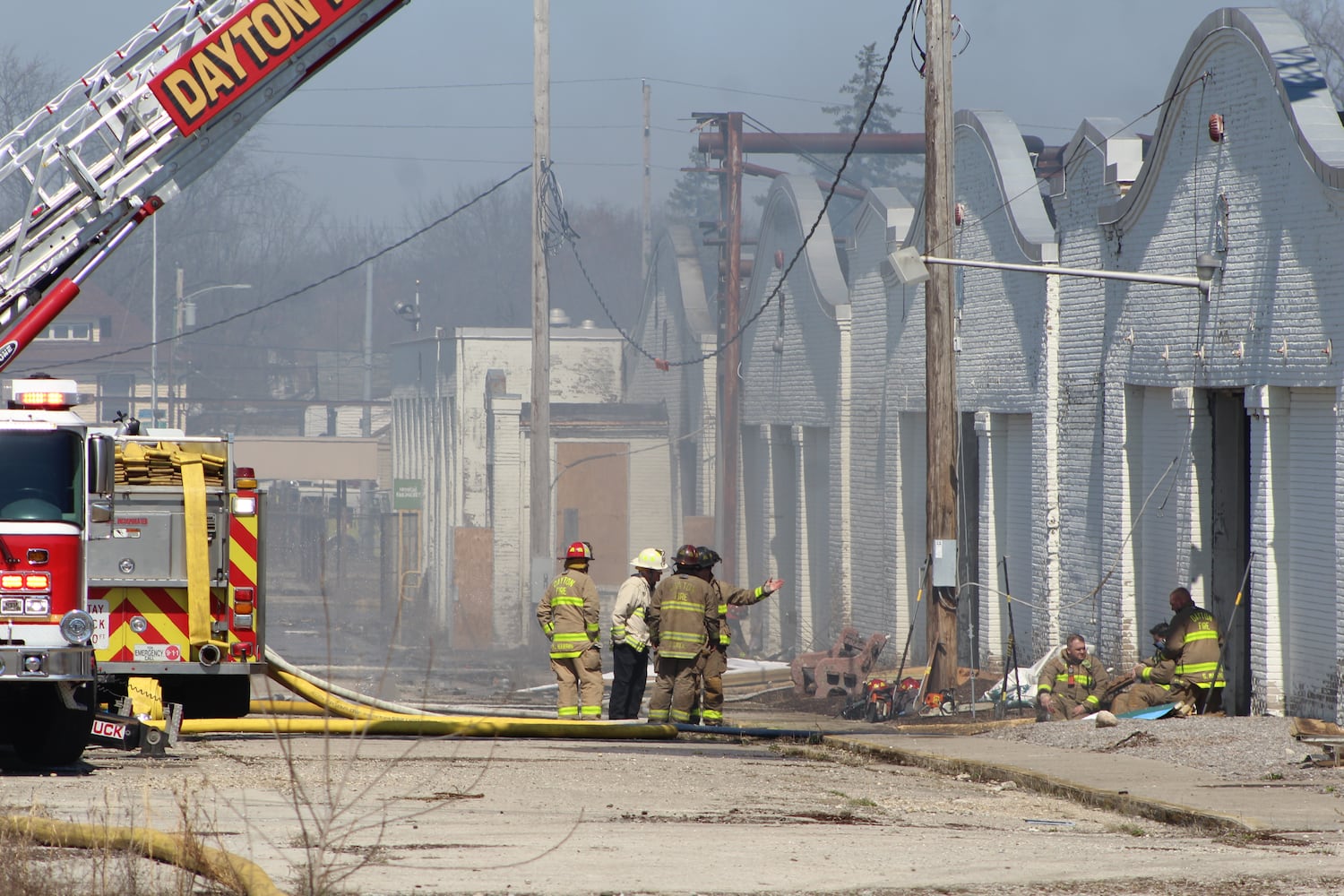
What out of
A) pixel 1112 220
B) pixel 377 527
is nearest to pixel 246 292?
pixel 377 527

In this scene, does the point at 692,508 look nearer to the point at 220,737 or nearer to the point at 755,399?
the point at 755,399

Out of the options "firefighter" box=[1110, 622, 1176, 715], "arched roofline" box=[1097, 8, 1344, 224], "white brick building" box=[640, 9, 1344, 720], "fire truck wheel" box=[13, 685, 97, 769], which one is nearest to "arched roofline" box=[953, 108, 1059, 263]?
"white brick building" box=[640, 9, 1344, 720]

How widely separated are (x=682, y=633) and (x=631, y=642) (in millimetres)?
1093

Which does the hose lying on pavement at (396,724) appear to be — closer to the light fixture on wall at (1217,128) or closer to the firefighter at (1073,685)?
the firefighter at (1073,685)

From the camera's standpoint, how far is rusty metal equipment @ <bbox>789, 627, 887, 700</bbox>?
2175cm

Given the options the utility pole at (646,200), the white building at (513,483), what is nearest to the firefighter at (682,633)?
the white building at (513,483)

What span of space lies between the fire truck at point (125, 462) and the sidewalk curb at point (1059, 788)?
14.8 ft

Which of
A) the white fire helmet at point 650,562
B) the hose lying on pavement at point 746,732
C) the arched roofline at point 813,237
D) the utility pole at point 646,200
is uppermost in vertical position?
the utility pole at point 646,200

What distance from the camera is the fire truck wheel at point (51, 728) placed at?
984cm

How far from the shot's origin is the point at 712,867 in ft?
22.6

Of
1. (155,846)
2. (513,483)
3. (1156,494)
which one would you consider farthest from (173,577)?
(513,483)

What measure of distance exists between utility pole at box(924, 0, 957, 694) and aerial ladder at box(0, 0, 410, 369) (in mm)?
6243

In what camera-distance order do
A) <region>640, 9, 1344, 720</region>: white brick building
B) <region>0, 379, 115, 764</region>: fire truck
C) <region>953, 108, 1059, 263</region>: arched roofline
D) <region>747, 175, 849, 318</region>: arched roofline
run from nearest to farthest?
<region>0, 379, 115, 764</region>: fire truck
<region>640, 9, 1344, 720</region>: white brick building
<region>953, 108, 1059, 263</region>: arched roofline
<region>747, 175, 849, 318</region>: arched roofline

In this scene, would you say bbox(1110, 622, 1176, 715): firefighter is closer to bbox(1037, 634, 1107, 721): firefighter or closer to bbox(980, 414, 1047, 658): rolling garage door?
bbox(1037, 634, 1107, 721): firefighter
